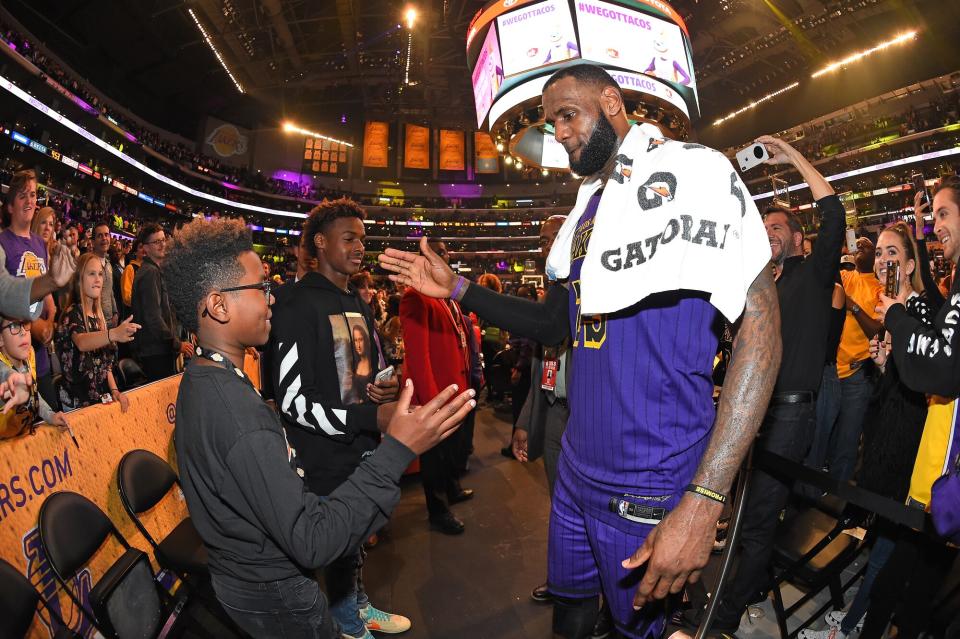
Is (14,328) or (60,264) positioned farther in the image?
(14,328)

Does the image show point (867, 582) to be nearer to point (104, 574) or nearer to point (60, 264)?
point (104, 574)

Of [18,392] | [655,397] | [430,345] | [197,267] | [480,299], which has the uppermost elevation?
[197,267]

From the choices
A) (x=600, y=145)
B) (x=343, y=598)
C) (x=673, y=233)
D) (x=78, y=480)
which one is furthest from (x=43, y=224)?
(x=673, y=233)

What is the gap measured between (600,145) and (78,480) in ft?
9.86

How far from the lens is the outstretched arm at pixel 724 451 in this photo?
1135 mm

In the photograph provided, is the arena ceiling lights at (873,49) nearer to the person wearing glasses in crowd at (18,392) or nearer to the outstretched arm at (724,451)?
the outstretched arm at (724,451)

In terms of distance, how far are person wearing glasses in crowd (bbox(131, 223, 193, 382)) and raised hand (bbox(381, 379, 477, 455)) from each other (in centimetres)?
460

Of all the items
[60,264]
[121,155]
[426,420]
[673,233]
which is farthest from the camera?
[121,155]

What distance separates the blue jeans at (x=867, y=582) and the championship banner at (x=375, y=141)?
37.1m

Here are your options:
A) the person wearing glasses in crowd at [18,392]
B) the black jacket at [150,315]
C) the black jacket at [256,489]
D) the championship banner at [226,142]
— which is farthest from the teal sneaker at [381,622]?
the championship banner at [226,142]

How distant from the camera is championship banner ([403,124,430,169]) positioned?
122ft

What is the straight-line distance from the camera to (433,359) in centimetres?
441

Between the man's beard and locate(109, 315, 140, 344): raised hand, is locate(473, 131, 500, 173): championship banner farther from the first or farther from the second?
the man's beard

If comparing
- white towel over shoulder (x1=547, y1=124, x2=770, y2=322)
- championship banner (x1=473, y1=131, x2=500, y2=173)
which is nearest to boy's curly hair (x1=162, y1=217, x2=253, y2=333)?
white towel over shoulder (x1=547, y1=124, x2=770, y2=322)
